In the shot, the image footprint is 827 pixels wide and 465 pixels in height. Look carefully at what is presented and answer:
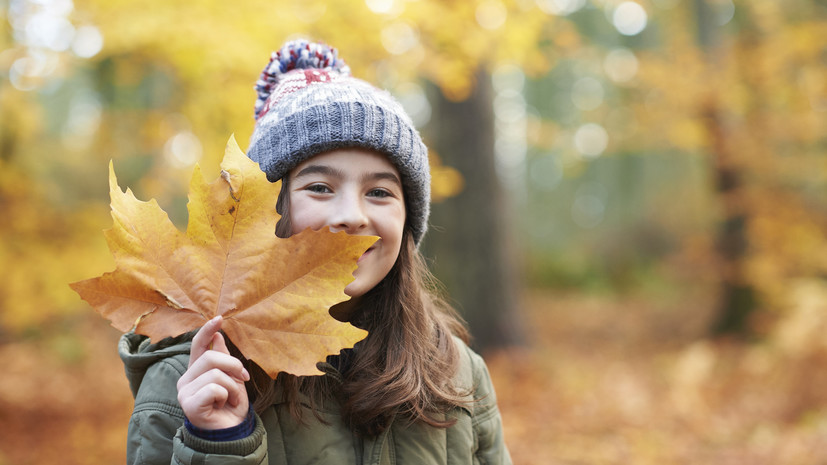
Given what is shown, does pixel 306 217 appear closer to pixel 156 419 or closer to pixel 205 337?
pixel 205 337

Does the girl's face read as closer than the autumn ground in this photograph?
Yes

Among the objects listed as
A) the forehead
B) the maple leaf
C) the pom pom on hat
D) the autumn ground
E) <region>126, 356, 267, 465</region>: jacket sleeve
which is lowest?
the autumn ground

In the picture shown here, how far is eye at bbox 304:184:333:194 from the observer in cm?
147

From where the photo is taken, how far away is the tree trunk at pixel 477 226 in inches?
246

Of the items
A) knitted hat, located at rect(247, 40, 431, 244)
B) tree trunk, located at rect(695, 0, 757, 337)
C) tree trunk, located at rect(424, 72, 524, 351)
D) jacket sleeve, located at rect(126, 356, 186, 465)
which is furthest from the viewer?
tree trunk, located at rect(695, 0, 757, 337)

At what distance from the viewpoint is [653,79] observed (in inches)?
300

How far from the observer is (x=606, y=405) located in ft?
18.2

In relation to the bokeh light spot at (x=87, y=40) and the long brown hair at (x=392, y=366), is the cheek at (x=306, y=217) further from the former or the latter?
the bokeh light spot at (x=87, y=40)

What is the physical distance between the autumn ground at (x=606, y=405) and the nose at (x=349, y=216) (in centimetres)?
333

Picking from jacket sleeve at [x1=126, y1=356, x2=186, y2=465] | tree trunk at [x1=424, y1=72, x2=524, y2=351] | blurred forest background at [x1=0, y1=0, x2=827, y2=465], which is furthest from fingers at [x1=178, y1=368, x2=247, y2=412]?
tree trunk at [x1=424, y1=72, x2=524, y2=351]

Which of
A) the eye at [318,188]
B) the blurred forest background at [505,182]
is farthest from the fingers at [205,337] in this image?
the blurred forest background at [505,182]

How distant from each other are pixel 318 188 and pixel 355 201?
11 cm

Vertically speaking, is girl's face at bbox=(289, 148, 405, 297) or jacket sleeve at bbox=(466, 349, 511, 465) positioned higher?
girl's face at bbox=(289, 148, 405, 297)

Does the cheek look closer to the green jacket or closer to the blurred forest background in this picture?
the green jacket
